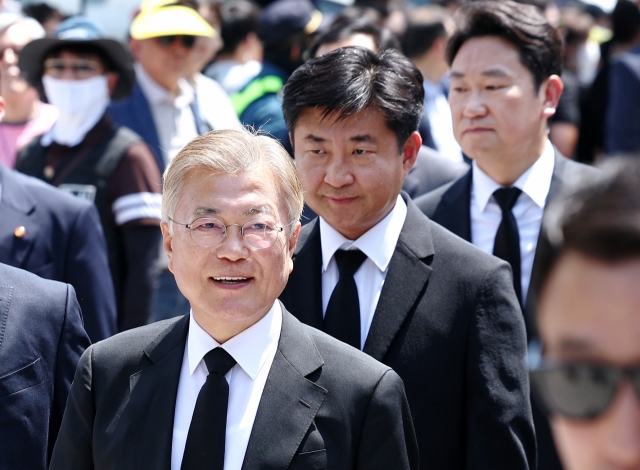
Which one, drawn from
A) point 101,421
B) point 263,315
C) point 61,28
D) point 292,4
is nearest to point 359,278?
point 263,315

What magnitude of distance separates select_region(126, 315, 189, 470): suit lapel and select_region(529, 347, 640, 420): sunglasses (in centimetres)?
122

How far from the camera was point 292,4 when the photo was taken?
6.85m

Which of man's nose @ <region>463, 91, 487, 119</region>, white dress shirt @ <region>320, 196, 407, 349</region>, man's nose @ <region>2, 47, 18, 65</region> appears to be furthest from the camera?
man's nose @ <region>2, 47, 18, 65</region>

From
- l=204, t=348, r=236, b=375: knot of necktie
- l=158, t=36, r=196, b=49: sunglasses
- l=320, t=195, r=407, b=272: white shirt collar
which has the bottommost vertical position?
l=204, t=348, r=236, b=375: knot of necktie

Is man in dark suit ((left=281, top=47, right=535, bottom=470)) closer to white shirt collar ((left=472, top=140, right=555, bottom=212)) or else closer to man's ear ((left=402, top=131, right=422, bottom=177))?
man's ear ((left=402, top=131, right=422, bottom=177))

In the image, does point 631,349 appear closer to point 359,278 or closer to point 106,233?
point 359,278

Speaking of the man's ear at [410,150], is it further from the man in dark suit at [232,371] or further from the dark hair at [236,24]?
the dark hair at [236,24]

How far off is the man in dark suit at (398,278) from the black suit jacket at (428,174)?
0.99 m

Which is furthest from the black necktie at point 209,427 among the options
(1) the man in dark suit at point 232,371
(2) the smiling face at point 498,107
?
(2) the smiling face at point 498,107

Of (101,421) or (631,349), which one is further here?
(101,421)

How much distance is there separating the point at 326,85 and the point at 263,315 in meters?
0.92

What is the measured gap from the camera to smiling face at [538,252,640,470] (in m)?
1.23

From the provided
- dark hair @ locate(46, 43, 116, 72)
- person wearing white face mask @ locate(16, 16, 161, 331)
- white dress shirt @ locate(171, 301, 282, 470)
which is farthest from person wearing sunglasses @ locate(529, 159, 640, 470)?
dark hair @ locate(46, 43, 116, 72)

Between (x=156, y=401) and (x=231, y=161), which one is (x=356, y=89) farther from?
(x=156, y=401)
